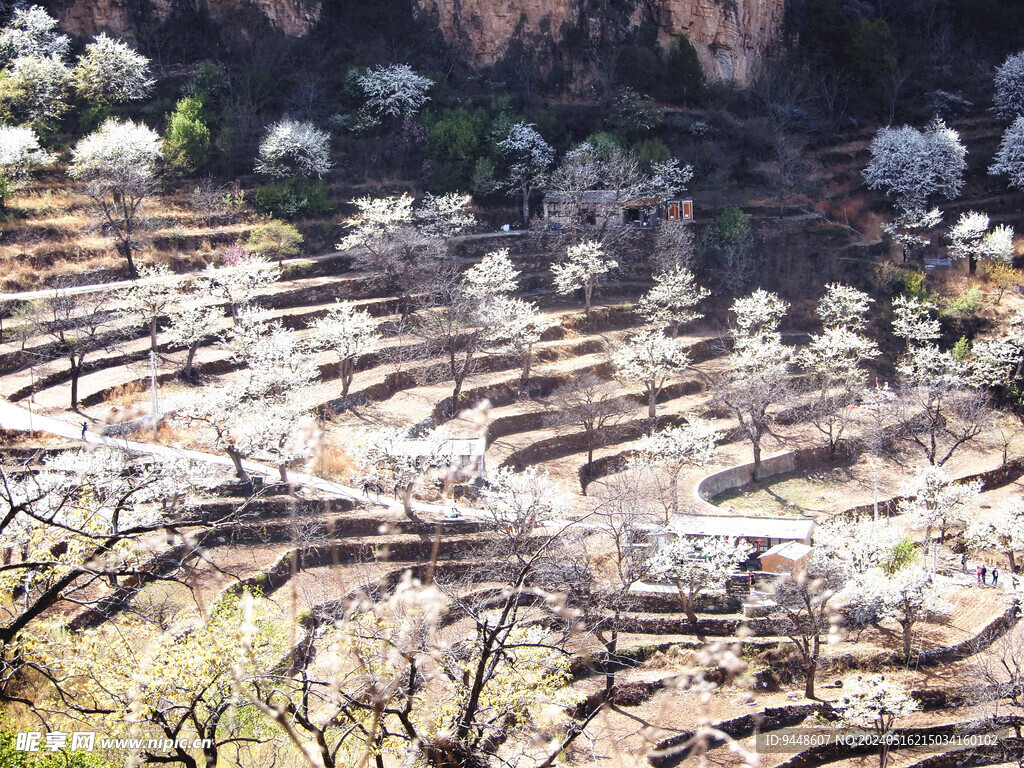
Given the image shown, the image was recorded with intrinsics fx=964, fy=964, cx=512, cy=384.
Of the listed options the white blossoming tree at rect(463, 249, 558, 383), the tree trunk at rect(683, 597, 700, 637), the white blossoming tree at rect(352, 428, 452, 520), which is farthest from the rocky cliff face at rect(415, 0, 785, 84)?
the tree trunk at rect(683, 597, 700, 637)

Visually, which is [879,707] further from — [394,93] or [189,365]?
[394,93]

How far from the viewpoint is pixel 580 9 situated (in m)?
50.4

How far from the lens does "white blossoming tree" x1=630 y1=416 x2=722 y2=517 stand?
27.3m

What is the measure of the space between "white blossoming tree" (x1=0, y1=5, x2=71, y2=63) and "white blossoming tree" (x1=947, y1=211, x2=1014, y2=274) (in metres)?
39.1

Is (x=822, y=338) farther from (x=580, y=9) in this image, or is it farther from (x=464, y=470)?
(x=464, y=470)

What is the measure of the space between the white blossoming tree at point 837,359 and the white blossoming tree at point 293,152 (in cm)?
2177

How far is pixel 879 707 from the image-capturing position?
18.5 meters

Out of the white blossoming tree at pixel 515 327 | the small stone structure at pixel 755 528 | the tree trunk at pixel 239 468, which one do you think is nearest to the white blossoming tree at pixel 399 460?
the tree trunk at pixel 239 468

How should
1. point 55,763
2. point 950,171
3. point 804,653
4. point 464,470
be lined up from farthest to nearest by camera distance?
point 950,171 → point 804,653 → point 55,763 → point 464,470

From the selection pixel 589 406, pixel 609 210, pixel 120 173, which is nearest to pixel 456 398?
pixel 589 406

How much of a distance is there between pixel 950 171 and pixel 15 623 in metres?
44.8

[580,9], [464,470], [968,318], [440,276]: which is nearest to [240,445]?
[440,276]

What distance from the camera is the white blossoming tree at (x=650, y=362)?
3162cm

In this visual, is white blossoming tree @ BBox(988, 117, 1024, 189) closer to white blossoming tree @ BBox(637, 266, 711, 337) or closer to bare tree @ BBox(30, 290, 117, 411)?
white blossoming tree @ BBox(637, 266, 711, 337)
